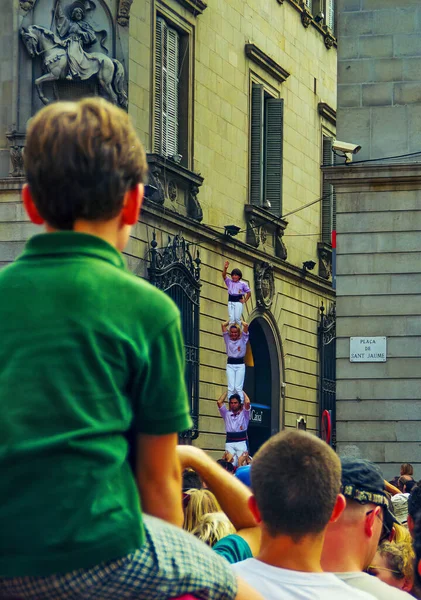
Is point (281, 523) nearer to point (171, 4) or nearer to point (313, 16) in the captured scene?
point (171, 4)

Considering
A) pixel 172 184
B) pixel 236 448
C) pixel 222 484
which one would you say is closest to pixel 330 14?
pixel 172 184

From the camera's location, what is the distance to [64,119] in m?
2.94

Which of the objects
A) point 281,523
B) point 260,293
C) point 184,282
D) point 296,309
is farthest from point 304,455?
point 296,309

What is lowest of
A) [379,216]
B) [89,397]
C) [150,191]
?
[89,397]

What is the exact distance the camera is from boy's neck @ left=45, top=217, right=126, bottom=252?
119 inches

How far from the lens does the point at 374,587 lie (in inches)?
176

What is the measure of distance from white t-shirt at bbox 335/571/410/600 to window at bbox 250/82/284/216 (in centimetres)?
2916

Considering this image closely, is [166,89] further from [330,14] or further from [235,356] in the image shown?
[330,14]

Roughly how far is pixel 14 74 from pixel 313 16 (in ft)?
51.3

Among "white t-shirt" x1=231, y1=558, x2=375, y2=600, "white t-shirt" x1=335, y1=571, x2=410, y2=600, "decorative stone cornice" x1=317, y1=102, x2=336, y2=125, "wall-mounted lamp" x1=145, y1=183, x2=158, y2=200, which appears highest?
"decorative stone cornice" x1=317, y1=102, x2=336, y2=125

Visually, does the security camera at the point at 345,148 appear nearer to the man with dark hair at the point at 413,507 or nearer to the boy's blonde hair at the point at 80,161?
the man with dark hair at the point at 413,507

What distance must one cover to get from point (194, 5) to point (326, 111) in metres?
9.55

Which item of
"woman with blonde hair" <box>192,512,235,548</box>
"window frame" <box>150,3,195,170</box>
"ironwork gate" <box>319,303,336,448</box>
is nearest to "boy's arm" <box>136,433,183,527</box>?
"woman with blonde hair" <box>192,512,235,548</box>

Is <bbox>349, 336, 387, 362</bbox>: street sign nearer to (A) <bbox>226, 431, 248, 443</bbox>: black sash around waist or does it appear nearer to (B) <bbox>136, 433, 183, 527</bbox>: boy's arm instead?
(A) <bbox>226, 431, 248, 443</bbox>: black sash around waist
